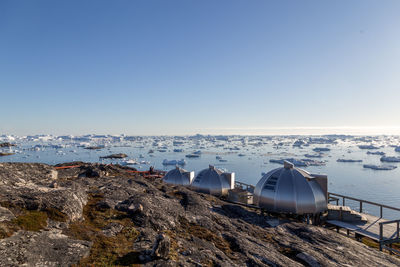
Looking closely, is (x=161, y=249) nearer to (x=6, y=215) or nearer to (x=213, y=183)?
(x=6, y=215)

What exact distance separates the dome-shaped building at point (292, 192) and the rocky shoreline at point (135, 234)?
16.7ft

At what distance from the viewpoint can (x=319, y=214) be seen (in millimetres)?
19656

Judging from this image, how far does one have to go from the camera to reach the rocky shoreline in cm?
639

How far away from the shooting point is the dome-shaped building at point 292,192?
1853 centimetres

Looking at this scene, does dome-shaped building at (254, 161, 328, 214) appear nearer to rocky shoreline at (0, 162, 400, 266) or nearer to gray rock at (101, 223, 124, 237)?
rocky shoreline at (0, 162, 400, 266)

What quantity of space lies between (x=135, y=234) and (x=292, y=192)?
47.2 feet

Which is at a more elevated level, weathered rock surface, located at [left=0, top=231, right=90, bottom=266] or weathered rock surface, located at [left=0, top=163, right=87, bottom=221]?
weathered rock surface, located at [left=0, top=163, right=87, bottom=221]

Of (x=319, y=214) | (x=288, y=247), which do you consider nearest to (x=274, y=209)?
(x=319, y=214)

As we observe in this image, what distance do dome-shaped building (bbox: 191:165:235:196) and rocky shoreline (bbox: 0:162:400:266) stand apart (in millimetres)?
14583

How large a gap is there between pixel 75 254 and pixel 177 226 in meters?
4.60

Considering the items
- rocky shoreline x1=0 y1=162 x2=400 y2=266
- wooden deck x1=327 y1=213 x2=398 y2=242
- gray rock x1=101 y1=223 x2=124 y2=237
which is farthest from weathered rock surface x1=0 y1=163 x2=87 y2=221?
wooden deck x1=327 y1=213 x2=398 y2=242

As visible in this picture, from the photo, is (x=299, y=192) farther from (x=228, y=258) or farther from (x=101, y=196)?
(x=101, y=196)

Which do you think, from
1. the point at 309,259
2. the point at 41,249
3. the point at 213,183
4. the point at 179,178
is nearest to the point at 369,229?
the point at 309,259

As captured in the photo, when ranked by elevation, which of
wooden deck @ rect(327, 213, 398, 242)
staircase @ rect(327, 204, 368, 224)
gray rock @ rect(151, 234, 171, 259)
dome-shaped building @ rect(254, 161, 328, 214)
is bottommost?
wooden deck @ rect(327, 213, 398, 242)
